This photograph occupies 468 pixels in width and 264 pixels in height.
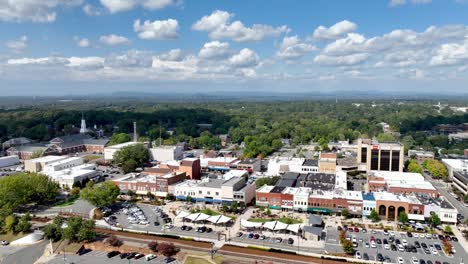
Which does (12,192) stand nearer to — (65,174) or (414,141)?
(65,174)

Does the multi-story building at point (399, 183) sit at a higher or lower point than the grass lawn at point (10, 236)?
higher

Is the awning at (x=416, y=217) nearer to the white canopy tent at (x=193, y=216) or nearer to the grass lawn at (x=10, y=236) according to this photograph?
the white canopy tent at (x=193, y=216)

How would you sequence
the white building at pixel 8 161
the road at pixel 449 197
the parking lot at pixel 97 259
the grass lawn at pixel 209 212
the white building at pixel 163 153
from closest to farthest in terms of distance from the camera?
the parking lot at pixel 97 259 < the grass lawn at pixel 209 212 < the road at pixel 449 197 < the white building at pixel 8 161 < the white building at pixel 163 153

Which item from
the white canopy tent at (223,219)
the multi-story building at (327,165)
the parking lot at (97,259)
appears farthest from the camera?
the multi-story building at (327,165)

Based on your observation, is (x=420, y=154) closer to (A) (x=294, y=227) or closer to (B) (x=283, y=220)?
(B) (x=283, y=220)

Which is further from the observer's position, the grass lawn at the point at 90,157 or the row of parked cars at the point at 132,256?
the grass lawn at the point at 90,157

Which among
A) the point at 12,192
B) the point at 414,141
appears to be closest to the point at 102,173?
the point at 12,192

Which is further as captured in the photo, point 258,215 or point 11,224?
point 258,215

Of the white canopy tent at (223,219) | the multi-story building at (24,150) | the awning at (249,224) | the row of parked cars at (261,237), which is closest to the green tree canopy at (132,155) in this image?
the multi-story building at (24,150)
